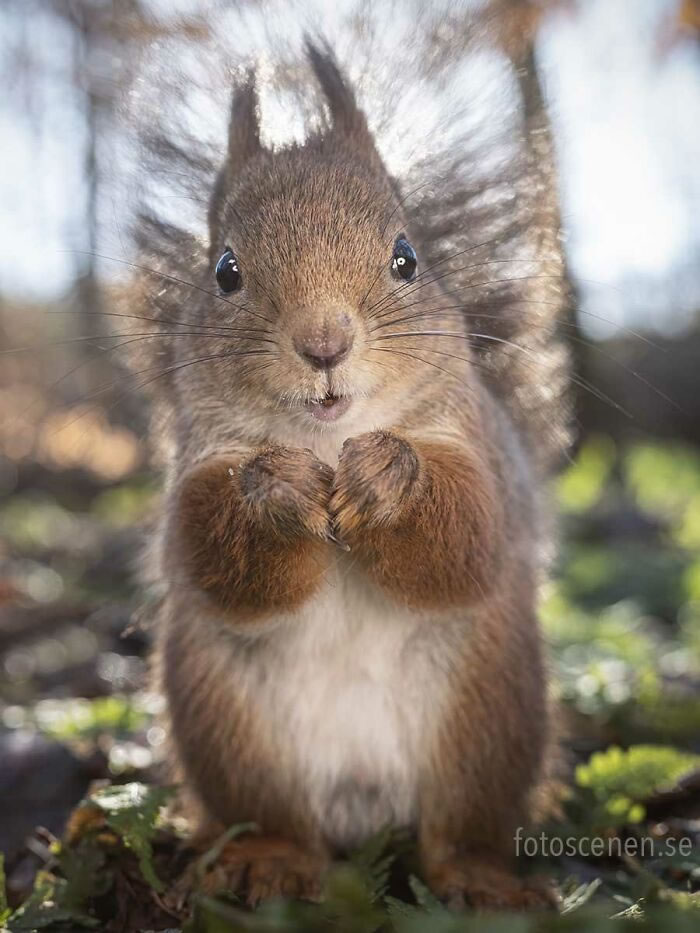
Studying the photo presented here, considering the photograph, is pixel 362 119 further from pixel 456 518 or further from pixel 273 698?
pixel 273 698

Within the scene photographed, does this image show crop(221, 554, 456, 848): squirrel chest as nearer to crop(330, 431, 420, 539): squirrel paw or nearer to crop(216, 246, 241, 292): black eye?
crop(330, 431, 420, 539): squirrel paw

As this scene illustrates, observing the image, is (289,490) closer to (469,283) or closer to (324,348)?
(324,348)

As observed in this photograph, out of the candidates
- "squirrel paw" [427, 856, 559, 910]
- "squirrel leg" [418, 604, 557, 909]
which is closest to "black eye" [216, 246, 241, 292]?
"squirrel leg" [418, 604, 557, 909]

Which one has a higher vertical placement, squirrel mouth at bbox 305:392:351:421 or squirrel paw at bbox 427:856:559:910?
squirrel mouth at bbox 305:392:351:421

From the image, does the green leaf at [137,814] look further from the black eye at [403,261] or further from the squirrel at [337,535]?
the black eye at [403,261]

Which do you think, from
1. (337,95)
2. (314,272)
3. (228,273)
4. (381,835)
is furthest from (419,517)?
(337,95)

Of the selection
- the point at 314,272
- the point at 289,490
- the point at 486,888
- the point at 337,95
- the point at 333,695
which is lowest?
Answer: the point at 486,888

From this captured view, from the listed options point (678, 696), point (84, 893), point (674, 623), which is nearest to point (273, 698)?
point (84, 893)

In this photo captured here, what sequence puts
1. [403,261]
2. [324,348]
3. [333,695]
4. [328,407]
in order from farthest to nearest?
[333,695] → [403,261] → [328,407] → [324,348]
